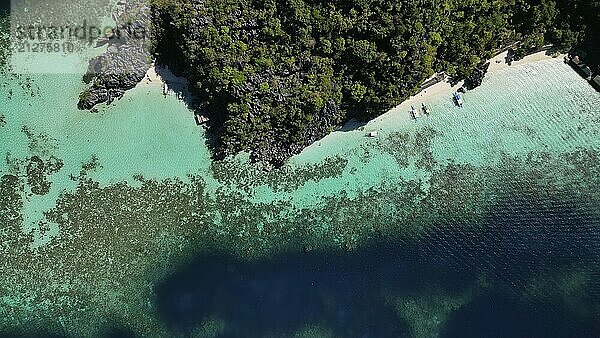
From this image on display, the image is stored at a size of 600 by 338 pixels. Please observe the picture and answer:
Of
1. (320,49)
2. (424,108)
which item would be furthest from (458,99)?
(320,49)

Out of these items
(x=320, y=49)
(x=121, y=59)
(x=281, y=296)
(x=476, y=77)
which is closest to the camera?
(x=320, y=49)

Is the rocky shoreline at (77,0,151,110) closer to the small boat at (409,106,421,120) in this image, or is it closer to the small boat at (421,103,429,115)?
the small boat at (409,106,421,120)

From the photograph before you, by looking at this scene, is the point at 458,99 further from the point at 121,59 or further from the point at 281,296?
the point at 121,59

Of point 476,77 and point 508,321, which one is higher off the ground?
point 476,77

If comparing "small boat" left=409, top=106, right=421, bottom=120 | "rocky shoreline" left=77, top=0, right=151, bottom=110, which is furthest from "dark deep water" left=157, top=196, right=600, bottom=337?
"rocky shoreline" left=77, top=0, right=151, bottom=110

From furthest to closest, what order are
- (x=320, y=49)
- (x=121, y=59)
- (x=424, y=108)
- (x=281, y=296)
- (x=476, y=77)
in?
(x=424, y=108) → (x=281, y=296) → (x=476, y=77) → (x=121, y=59) → (x=320, y=49)

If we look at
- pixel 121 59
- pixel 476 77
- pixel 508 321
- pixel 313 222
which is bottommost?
pixel 508 321
